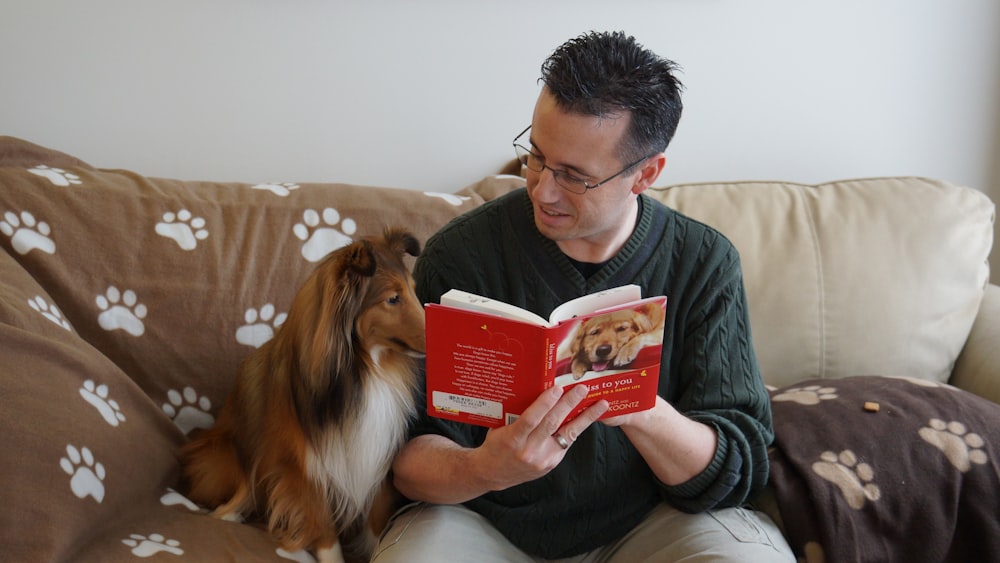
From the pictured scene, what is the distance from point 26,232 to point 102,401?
1.43ft

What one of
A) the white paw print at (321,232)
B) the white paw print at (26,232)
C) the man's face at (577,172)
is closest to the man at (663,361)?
the man's face at (577,172)

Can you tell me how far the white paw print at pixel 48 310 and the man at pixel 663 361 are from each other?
0.78 m

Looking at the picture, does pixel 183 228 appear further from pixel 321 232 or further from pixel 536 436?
pixel 536 436

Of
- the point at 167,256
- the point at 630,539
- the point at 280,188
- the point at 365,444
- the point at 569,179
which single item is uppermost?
the point at 569,179

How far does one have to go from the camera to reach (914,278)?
81.1 inches

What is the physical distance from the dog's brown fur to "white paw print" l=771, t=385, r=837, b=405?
74 cm

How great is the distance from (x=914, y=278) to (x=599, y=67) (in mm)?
1143

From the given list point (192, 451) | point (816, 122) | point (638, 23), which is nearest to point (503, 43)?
point (638, 23)

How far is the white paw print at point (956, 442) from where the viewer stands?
5.32 feet

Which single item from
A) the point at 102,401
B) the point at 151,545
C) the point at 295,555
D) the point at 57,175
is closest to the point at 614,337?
the point at 295,555

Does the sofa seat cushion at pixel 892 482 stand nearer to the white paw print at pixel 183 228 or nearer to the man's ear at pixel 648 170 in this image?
the man's ear at pixel 648 170

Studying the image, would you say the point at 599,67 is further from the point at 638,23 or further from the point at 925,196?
the point at 925,196

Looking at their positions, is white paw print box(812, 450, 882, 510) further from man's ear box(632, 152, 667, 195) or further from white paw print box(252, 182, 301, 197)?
white paw print box(252, 182, 301, 197)

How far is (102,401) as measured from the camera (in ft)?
5.49
